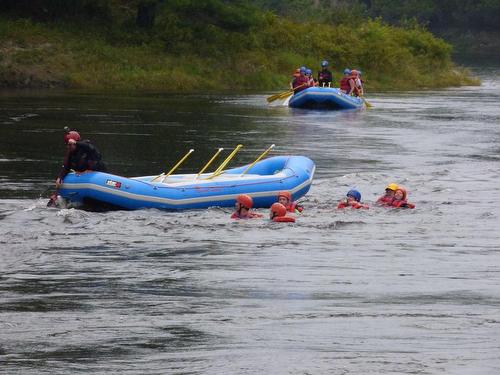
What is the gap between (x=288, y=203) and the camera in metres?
19.4

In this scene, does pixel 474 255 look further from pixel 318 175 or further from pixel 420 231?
pixel 318 175

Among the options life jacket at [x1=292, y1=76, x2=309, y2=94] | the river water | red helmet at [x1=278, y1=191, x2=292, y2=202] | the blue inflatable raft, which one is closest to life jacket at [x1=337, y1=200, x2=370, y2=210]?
the river water

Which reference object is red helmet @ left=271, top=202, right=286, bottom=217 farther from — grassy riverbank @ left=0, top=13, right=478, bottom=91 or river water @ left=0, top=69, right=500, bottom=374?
grassy riverbank @ left=0, top=13, right=478, bottom=91

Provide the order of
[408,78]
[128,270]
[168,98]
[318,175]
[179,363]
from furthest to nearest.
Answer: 1. [408,78]
2. [168,98]
3. [318,175]
4. [128,270]
5. [179,363]

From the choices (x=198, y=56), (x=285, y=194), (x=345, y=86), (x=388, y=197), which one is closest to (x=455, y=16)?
(x=198, y=56)

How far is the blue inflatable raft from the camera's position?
43.1 metres

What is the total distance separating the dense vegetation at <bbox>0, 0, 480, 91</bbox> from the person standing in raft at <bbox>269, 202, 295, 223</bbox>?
104ft

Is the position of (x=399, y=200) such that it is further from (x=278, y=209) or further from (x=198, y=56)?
(x=198, y=56)

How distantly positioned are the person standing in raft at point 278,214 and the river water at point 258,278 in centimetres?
21

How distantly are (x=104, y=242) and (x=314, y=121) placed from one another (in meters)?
22.2

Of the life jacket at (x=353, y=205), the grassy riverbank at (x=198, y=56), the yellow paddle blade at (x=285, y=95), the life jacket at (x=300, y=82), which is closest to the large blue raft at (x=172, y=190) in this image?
the life jacket at (x=353, y=205)

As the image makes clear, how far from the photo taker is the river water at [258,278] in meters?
11.7

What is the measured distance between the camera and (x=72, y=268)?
1519cm

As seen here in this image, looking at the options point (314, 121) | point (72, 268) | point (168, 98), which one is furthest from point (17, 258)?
point (168, 98)
